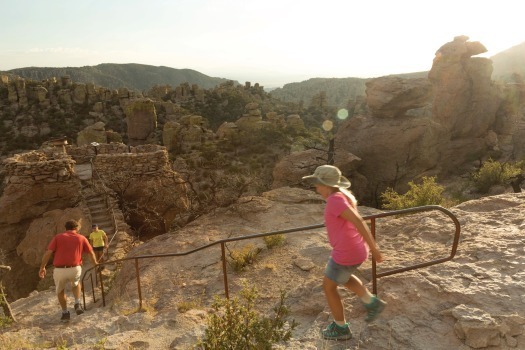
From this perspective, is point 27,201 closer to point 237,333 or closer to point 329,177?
point 237,333

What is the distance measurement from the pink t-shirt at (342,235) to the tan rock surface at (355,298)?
833 millimetres

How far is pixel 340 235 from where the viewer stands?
354 centimetres

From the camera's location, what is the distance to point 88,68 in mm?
129250

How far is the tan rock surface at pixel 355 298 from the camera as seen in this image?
3783 millimetres

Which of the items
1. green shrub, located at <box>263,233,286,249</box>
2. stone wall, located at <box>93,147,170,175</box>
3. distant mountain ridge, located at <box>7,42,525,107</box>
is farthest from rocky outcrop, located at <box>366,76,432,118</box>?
distant mountain ridge, located at <box>7,42,525,107</box>

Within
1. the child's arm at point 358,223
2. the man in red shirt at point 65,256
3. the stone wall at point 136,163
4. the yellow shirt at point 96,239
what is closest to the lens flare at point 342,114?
the stone wall at point 136,163

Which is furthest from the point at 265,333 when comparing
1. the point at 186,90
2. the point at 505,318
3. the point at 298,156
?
the point at 186,90

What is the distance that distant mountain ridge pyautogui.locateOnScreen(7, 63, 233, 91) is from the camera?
392ft

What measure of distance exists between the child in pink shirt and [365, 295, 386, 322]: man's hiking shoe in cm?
33

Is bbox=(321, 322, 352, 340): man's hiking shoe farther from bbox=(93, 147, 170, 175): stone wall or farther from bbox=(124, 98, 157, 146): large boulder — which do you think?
bbox=(124, 98, 157, 146): large boulder

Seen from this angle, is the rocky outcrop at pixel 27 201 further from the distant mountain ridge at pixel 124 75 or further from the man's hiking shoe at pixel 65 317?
the distant mountain ridge at pixel 124 75

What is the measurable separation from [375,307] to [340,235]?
1.03 meters

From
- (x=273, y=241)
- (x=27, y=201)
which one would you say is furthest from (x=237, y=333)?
(x=27, y=201)

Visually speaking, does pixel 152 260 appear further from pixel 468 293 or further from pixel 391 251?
pixel 468 293
